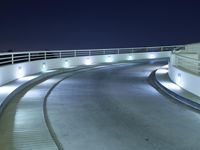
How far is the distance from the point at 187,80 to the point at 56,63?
48.7 feet

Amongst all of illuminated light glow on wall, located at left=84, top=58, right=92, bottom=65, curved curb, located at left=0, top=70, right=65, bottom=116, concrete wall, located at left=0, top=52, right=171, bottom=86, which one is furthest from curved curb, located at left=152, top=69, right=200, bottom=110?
illuminated light glow on wall, located at left=84, top=58, right=92, bottom=65

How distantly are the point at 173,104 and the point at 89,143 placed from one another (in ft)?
19.6

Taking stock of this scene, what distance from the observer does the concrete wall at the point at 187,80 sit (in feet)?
45.1

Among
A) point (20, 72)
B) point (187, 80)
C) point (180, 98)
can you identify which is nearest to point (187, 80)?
point (187, 80)

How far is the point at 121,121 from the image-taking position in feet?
32.2

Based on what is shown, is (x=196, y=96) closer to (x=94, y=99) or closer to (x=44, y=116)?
(x=94, y=99)

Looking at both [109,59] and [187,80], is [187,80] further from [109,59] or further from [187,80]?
[109,59]

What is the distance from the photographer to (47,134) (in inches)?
324

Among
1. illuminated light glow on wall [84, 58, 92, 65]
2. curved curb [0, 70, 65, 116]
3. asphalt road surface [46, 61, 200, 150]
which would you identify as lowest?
asphalt road surface [46, 61, 200, 150]

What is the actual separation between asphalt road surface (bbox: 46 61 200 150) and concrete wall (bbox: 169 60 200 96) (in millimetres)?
1060

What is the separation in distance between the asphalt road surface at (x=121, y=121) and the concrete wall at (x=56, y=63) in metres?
2.95

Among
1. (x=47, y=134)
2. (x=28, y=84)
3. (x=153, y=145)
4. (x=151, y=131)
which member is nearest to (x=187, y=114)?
(x=151, y=131)

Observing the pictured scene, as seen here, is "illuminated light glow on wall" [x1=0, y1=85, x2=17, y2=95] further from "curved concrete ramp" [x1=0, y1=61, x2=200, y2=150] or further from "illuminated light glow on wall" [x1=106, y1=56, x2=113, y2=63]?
"illuminated light glow on wall" [x1=106, y1=56, x2=113, y2=63]

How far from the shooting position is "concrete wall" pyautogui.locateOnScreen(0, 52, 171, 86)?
1716 centimetres
